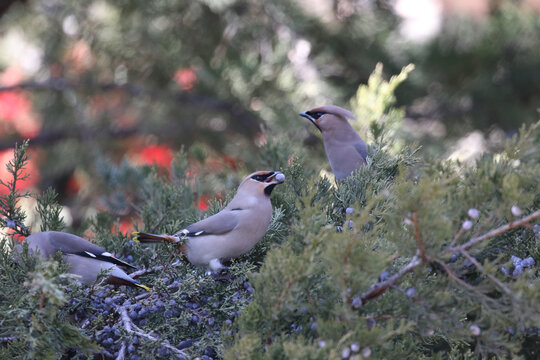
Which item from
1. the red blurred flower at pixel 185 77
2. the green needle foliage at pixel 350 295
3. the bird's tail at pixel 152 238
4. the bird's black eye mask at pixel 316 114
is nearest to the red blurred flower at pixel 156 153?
the red blurred flower at pixel 185 77

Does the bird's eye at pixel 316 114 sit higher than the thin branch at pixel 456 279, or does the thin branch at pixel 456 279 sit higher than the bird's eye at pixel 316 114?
the bird's eye at pixel 316 114

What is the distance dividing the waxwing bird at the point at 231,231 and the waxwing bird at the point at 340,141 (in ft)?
2.81

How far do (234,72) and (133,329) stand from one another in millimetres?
4144

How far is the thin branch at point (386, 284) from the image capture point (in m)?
1.72

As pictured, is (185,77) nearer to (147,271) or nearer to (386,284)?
(147,271)

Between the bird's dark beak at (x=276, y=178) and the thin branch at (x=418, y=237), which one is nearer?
the thin branch at (x=418, y=237)

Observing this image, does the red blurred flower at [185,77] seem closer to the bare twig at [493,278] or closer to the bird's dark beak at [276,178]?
the bird's dark beak at [276,178]

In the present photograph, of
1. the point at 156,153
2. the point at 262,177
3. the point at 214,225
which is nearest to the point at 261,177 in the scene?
the point at 262,177

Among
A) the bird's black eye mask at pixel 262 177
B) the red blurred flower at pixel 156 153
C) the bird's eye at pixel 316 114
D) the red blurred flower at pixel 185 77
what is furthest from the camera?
the red blurred flower at pixel 156 153

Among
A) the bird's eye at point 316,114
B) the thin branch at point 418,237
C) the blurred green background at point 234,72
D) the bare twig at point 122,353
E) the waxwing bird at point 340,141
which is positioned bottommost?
the thin branch at point 418,237

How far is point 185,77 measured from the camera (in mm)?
7082

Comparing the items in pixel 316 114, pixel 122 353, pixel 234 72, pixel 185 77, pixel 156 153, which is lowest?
pixel 122 353

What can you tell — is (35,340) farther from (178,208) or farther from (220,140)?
(220,140)

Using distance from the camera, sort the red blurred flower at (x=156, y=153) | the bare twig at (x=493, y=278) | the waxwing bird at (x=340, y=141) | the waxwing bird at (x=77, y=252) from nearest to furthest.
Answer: the bare twig at (x=493, y=278) < the waxwing bird at (x=77, y=252) < the waxwing bird at (x=340, y=141) < the red blurred flower at (x=156, y=153)
